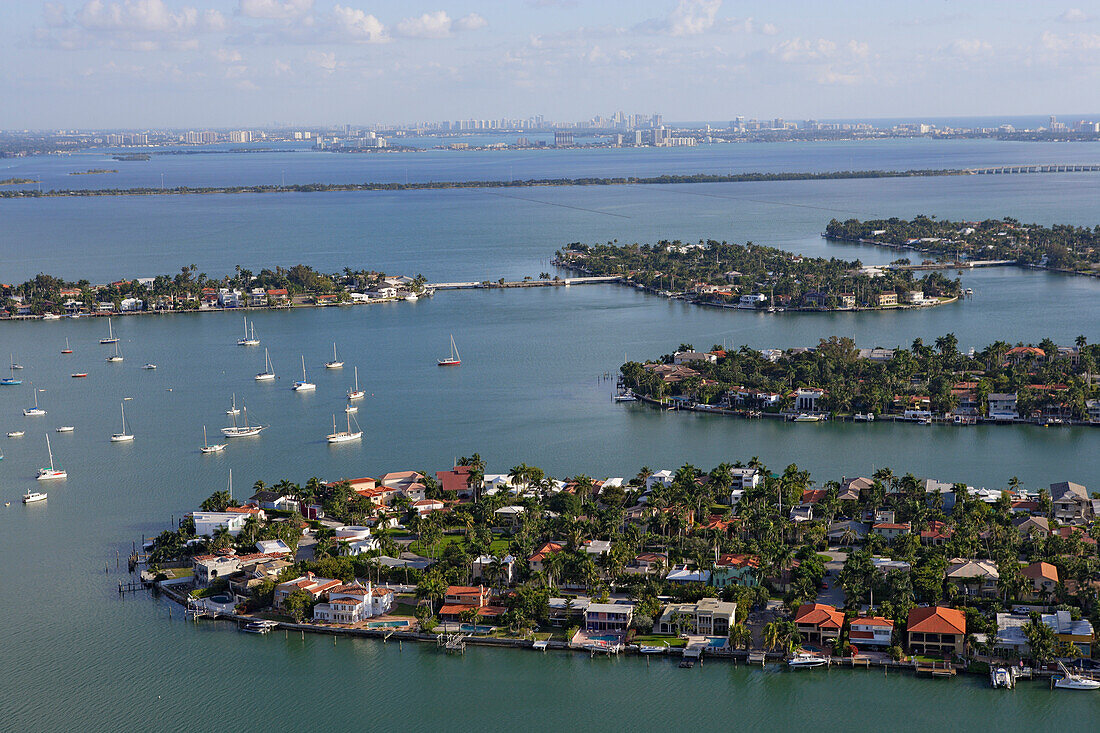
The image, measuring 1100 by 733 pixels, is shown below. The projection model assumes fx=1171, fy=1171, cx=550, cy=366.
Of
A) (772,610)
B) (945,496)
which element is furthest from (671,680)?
(945,496)

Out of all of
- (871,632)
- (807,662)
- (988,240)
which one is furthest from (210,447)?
(988,240)

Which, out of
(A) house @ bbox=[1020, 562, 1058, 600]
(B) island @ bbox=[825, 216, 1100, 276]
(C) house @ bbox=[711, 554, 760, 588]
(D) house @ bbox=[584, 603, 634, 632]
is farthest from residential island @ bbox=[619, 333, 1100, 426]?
(B) island @ bbox=[825, 216, 1100, 276]

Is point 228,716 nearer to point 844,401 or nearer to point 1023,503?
point 1023,503

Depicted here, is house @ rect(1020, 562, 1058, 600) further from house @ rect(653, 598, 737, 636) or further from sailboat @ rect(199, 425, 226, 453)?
sailboat @ rect(199, 425, 226, 453)

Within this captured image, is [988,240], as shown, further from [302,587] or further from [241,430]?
[302,587]

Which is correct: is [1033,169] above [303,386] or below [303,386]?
above

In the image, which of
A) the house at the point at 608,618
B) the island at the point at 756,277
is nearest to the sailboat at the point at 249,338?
the island at the point at 756,277
